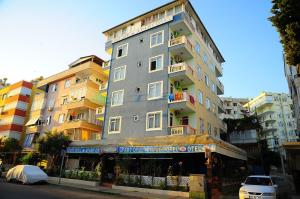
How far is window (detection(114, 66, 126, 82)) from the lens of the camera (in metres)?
30.4

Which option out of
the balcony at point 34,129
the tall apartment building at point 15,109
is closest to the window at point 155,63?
the balcony at point 34,129

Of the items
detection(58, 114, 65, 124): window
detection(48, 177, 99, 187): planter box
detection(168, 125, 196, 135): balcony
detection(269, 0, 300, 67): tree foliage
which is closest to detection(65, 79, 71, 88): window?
detection(58, 114, 65, 124): window

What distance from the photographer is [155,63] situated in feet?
91.8

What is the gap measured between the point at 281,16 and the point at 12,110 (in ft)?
160

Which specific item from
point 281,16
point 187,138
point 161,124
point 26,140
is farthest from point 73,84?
point 281,16

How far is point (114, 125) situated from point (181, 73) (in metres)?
10.1

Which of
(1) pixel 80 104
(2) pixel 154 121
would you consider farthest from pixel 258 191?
(1) pixel 80 104

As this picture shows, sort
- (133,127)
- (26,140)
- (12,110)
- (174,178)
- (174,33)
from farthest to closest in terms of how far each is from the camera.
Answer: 1. (12,110)
2. (26,140)
3. (174,33)
4. (133,127)
5. (174,178)

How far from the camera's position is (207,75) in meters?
34.0

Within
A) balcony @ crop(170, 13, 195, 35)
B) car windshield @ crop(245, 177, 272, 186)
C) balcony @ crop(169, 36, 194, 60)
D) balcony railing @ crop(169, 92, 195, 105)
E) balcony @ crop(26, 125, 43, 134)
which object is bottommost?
car windshield @ crop(245, 177, 272, 186)

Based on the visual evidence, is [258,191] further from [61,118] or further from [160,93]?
[61,118]

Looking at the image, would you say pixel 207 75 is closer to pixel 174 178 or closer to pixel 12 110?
pixel 174 178

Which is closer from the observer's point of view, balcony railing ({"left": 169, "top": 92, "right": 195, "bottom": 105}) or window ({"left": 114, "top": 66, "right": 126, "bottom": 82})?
balcony railing ({"left": 169, "top": 92, "right": 195, "bottom": 105})

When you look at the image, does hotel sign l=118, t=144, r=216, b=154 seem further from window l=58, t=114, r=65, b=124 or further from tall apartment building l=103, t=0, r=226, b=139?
window l=58, t=114, r=65, b=124
